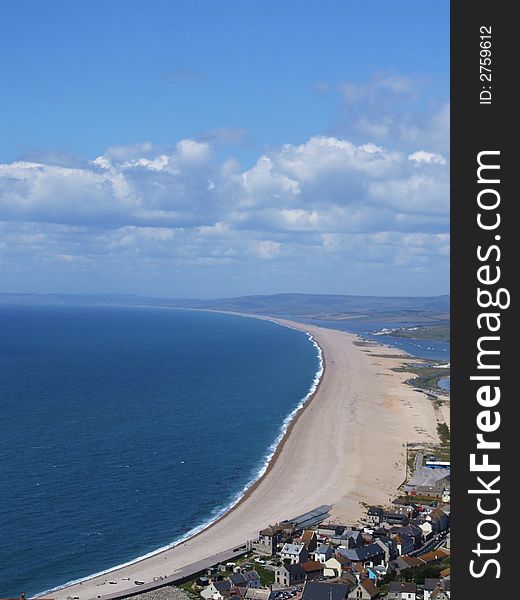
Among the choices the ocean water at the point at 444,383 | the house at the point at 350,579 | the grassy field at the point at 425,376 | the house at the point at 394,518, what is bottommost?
the house at the point at 350,579

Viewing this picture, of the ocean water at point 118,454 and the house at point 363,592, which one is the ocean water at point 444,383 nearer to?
the ocean water at point 118,454

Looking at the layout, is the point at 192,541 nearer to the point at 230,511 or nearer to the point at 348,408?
the point at 230,511

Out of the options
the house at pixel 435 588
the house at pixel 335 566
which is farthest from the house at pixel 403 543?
the house at pixel 435 588

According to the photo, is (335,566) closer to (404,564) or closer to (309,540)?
(309,540)

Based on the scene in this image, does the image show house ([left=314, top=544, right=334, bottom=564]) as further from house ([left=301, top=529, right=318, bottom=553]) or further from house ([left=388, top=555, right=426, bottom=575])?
house ([left=388, top=555, right=426, bottom=575])

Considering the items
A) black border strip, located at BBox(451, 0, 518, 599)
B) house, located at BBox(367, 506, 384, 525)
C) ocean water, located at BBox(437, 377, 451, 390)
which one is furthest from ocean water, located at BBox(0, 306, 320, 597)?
black border strip, located at BBox(451, 0, 518, 599)

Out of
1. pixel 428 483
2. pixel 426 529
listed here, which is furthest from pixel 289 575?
pixel 428 483

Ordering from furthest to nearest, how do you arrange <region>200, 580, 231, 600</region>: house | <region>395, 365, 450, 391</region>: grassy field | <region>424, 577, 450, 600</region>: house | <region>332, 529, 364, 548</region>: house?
1. <region>395, 365, 450, 391</region>: grassy field
2. <region>332, 529, 364, 548</region>: house
3. <region>200, 580, 231, 600</region>: house
4. <region>424, 577, 450, 600</region>: house
